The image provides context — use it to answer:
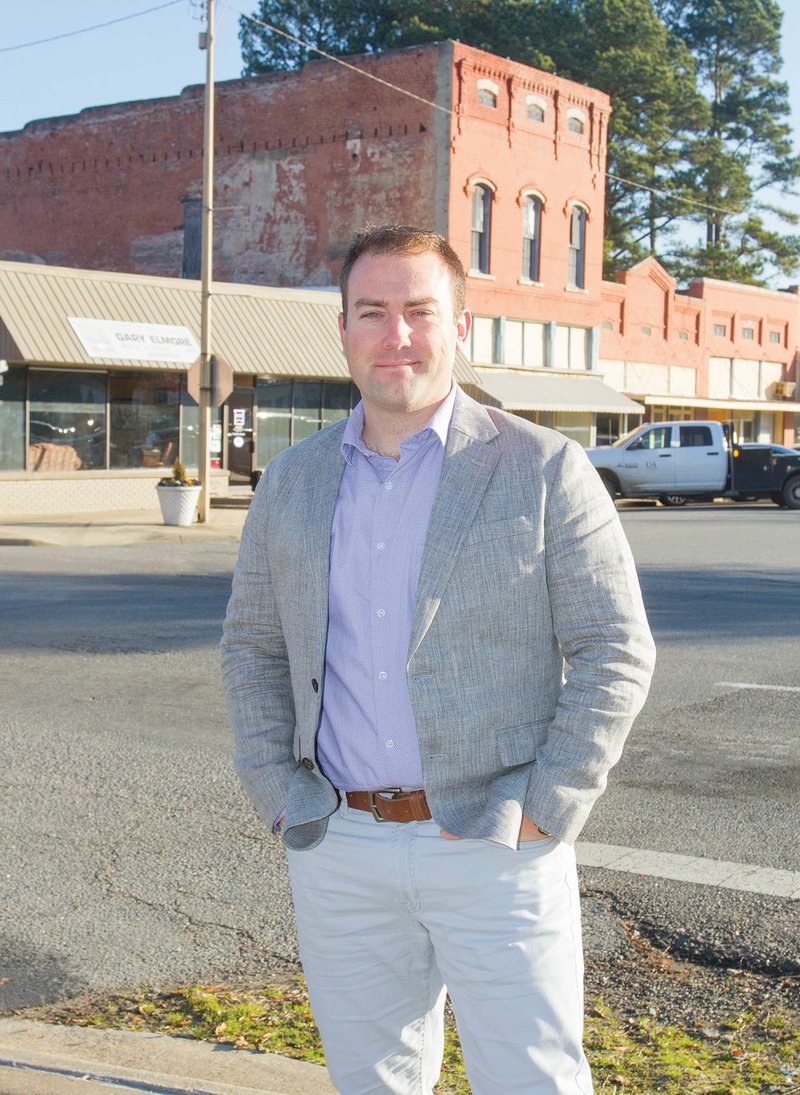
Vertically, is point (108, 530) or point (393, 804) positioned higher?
point (393, 804)

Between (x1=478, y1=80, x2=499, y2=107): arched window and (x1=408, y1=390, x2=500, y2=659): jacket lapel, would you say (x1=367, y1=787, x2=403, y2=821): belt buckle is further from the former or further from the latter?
(x1=478, y1=80, x2=499, y2=107): arched window

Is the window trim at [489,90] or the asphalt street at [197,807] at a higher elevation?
the window trim at [489,90]

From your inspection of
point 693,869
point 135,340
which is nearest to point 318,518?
point 693,869

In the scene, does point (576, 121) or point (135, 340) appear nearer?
point (135, 340)

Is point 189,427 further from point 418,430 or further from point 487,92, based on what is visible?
point 418,430

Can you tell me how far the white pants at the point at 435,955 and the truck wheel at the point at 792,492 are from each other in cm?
2995

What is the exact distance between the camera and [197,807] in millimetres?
6250

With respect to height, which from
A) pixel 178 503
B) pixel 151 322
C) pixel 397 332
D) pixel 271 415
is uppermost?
pixel 151 322

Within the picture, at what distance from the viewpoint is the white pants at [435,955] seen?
2426 millimetres

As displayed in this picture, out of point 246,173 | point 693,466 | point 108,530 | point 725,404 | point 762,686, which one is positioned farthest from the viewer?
point 725,404

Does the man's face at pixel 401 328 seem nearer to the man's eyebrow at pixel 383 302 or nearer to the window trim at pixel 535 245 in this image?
the man's eyebrow at pixel 383 302

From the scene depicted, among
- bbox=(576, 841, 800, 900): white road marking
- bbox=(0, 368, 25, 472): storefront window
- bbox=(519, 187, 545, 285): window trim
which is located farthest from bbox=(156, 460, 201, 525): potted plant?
bbox=(576, 841, 800, 900): white road marking

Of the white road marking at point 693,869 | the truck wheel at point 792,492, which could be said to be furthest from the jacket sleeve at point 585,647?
the truck wheel at point 792,492

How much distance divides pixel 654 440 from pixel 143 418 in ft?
38.6
